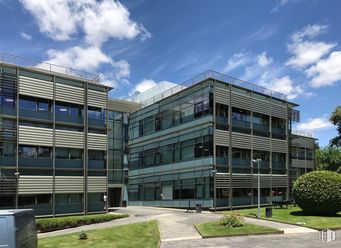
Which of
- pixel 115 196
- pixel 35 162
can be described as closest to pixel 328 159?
pixel 115 196

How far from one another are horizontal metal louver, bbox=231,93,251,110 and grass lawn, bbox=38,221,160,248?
19480 mm

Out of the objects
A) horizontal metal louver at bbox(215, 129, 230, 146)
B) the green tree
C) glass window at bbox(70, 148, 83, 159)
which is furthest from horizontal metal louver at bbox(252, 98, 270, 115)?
the green tree

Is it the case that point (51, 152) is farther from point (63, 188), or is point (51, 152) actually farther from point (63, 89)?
point (63, 89)

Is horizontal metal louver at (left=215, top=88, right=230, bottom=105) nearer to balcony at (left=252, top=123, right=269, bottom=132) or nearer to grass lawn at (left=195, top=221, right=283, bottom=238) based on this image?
balcony at (left=252, top=123, right=269, bottom=132)

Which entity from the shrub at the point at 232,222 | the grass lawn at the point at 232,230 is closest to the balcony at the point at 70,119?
the grass lawn at the point at 232,230

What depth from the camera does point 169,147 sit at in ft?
159

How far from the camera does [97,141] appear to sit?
40.5 metres

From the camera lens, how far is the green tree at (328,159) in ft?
222

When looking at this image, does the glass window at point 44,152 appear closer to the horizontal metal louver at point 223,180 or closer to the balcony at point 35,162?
the balcony at point 35,162

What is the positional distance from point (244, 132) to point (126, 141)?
1947cm

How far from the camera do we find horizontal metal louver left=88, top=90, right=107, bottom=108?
40.3 meters

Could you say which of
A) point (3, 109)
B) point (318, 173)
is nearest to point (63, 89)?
point (3, 109)

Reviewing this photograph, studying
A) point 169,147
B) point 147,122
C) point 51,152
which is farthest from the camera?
point 147,122

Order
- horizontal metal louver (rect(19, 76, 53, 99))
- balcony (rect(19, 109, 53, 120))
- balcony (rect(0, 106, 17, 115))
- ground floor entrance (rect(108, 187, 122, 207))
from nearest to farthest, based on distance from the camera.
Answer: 1. balcony (rect(0, 106, 17, 115))
2. horizontal metal louver (rect(19, 76, 53, 99))
3. balcony (rect(19, 109, 53, 120))
4. ground floor entrance (rect(108, 187, 122, 207))
